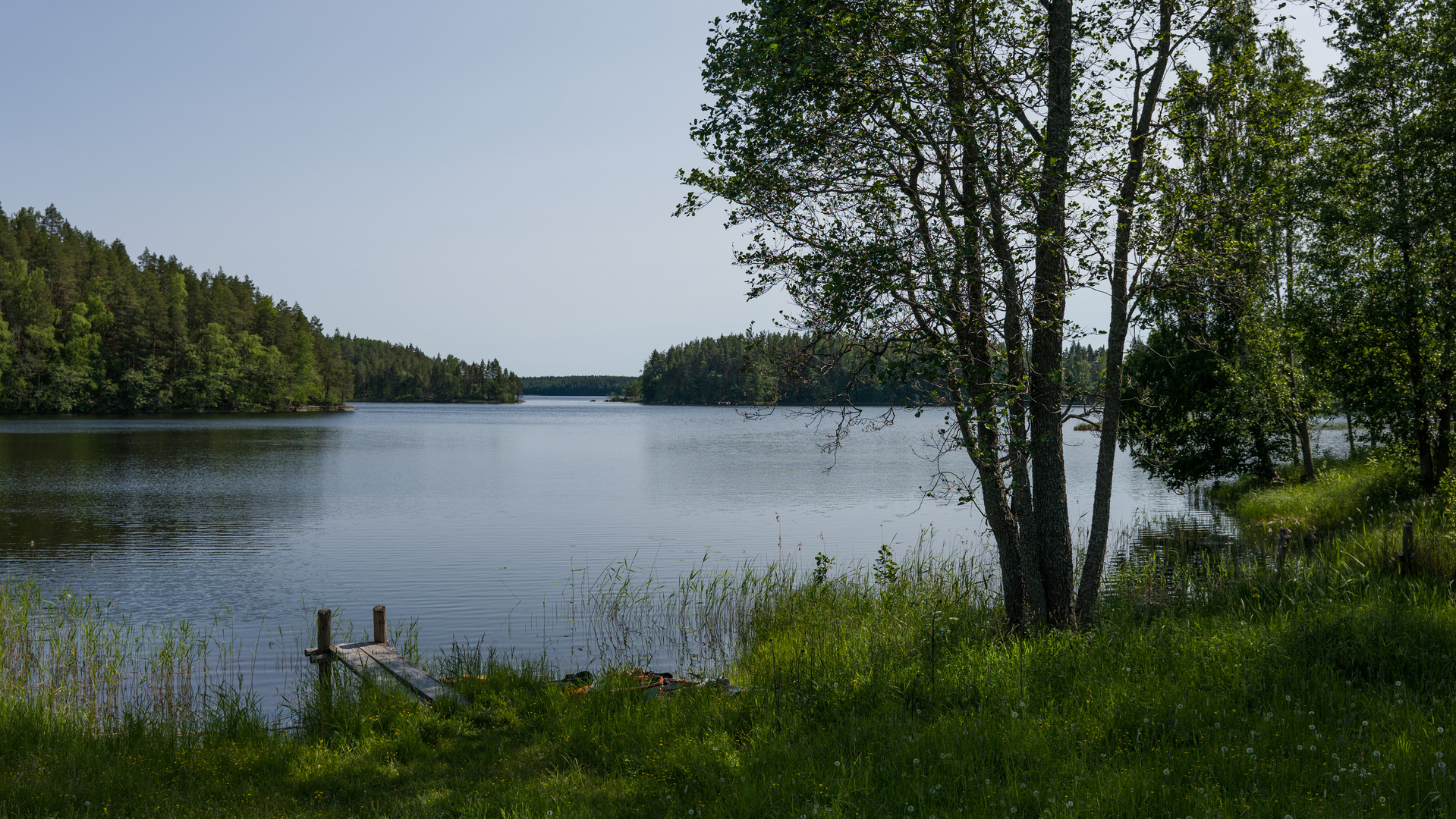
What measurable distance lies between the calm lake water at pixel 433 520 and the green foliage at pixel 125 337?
5270 cm

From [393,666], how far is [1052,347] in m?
8.74

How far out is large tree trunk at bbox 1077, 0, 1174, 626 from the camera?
8711 mm

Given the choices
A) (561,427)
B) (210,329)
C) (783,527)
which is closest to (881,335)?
(783,527)

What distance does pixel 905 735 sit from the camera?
6.44 m

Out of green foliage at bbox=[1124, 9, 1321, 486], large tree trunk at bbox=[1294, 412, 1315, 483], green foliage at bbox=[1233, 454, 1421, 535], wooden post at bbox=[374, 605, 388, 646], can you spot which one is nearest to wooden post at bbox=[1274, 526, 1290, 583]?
green foliage at bbox=[1124, 9, 1321, 486]

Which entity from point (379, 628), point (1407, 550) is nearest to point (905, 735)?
point (379, 628)

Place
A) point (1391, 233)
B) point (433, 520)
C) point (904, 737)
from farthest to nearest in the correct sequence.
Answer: point (433, 520) → point (1391, 233) → point (904, 737)

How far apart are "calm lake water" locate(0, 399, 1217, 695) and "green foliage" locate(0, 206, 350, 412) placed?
52.7m

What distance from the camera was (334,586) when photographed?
55.9 feet

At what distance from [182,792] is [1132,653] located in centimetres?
825

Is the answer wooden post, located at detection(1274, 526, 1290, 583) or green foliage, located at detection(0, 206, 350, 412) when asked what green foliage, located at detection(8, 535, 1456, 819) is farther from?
green foliage, located at detection(0, 206, 350, 412)

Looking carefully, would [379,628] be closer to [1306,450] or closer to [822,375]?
[822,375]

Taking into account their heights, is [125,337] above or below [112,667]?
above

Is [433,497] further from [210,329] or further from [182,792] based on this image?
[210,329]
